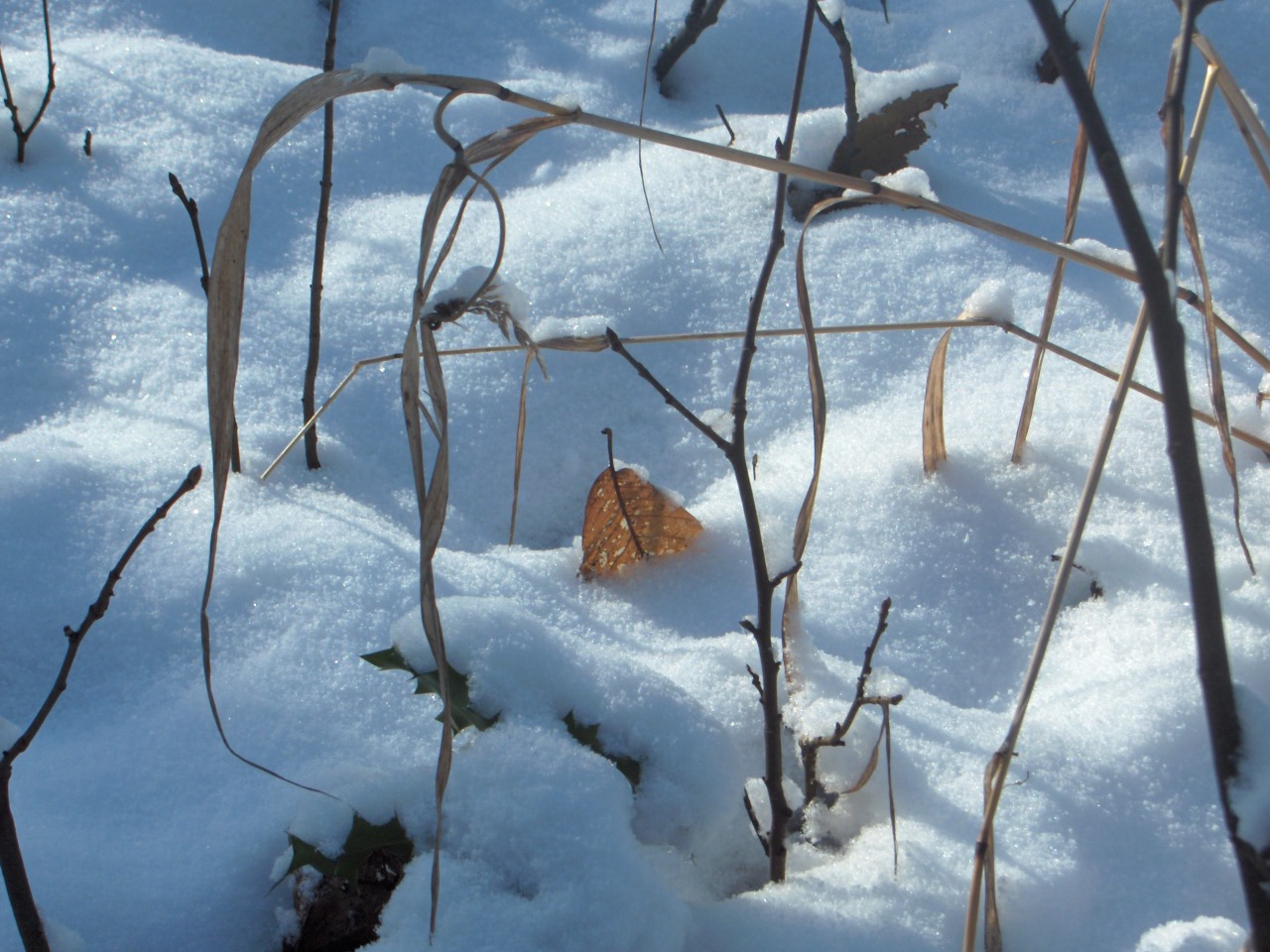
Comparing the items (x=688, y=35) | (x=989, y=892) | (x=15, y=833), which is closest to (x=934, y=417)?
(x=989, y=892)

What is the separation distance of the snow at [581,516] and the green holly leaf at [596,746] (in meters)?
0.02

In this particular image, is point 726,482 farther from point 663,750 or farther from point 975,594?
point 663,750

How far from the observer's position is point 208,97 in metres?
2.10

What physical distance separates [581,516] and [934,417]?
0.54 m

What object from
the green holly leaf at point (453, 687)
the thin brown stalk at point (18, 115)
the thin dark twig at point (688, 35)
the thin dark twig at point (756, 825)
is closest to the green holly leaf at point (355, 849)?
the green holly leaf at point (453, 687)

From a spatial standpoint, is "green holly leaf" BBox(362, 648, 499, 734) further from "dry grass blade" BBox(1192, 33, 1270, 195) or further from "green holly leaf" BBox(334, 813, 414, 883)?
"dry grass blade" BBox(1192, 33, 1270, 195)

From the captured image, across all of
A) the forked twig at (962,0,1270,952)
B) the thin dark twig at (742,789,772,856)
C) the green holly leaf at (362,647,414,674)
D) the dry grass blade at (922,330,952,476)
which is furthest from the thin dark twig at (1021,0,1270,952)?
the dry grass blade at (922,330,952,476)

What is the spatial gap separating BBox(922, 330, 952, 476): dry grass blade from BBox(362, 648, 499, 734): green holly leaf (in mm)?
783

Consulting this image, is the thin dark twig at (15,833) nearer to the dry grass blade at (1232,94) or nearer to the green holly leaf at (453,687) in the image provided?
the green holly leaf at (453,687)

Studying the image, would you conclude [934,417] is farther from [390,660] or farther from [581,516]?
[390,660]

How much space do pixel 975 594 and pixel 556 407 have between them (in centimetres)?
72

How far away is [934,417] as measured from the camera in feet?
4.61

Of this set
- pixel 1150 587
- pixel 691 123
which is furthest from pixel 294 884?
pixel 691 123

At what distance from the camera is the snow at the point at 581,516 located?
2.81 ft
